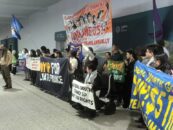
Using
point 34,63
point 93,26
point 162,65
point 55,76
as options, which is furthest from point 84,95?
point 34,63

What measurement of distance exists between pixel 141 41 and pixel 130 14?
39.1 inches

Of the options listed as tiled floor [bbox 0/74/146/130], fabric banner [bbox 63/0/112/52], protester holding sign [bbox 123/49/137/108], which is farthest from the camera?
fabric banner [bbox 63/0/112/52]

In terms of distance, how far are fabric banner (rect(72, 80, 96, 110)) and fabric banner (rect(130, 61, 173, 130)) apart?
815mm

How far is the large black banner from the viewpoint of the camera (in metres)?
7.27

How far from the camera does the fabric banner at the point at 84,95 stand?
17.4 ft

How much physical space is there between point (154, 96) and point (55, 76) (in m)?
4.18

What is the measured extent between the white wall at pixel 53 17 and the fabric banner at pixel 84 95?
328cm

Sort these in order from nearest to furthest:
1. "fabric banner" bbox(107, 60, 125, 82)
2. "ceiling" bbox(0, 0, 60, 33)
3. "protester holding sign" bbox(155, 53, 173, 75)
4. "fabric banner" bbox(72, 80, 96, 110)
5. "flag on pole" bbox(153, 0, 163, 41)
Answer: "protester holding sign" bbox(155, 53, 173, 75), "fabric banner" bbox(72, 80, 96, 110), "fabric banner" bbox(107, 60, 125, 82), "flag on pole" bbox(153, 0, 163, 41), "ceiling" bbox(0, 0, 60, 33)

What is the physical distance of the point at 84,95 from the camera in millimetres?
5434

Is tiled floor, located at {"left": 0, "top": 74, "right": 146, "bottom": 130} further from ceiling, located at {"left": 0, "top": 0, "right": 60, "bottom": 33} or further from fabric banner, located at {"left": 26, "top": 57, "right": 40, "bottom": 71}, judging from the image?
ceiling, located at {"left": 0, "top": 0, "right": 60, "bottom": 33}

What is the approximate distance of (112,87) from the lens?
578 cm

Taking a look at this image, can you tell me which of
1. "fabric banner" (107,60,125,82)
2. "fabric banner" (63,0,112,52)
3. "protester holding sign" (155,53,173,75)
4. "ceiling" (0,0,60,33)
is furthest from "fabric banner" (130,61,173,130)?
"ceiling" (0,0,60,33)

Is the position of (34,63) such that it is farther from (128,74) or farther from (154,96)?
(154,96)

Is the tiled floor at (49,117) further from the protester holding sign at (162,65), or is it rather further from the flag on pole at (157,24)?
the flag on pole at (157,24)
